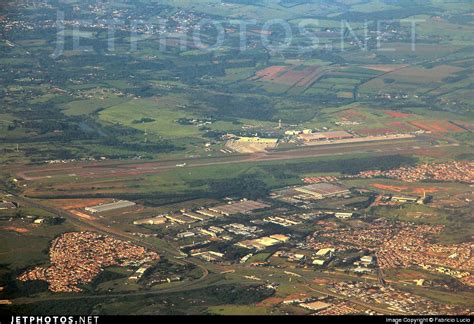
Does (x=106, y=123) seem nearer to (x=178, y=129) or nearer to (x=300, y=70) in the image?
(x=178, y=129)

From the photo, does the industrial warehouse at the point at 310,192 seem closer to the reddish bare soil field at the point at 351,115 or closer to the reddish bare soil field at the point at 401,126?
the reddish bare soil field at the point at 401,126

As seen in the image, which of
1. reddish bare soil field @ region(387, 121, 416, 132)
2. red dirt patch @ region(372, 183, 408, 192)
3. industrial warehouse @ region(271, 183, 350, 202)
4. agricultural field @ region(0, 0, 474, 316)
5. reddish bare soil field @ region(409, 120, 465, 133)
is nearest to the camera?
agricultural field @ region(0, 0, 474, 316)

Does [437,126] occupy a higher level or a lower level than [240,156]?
higher

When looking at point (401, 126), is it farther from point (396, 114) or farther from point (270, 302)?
point (270, 302)

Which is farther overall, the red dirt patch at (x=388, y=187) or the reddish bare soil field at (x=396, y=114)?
the reddish bare soil field at (x=396, y=114)

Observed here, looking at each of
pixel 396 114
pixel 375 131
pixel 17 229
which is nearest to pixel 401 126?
pixel 375 131

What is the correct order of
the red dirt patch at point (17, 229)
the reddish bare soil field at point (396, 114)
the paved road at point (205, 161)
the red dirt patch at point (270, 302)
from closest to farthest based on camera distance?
the red dirt patch at point (270, 302) < the red dirt patch at point (17, 229) < the paved road at point (205, 161) < the reddish bare soil field at point (396, 114)

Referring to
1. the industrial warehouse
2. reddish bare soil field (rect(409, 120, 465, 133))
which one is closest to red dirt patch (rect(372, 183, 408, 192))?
the industrial warehouse

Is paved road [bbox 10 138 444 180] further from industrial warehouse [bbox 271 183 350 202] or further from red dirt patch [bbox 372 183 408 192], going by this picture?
red dirt patch [bbox 372 183 408 192]

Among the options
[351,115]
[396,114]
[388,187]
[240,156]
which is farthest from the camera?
[351,115]

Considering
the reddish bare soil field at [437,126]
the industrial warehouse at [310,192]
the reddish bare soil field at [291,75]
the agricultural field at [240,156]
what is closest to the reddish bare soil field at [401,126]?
the agricultural field at [240,156]

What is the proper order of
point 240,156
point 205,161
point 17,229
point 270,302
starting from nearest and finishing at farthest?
point 270,302 < point 17,229 < point 205,161 < point 240,156

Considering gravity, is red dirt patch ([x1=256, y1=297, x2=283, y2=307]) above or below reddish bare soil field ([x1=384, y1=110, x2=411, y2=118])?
below
